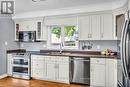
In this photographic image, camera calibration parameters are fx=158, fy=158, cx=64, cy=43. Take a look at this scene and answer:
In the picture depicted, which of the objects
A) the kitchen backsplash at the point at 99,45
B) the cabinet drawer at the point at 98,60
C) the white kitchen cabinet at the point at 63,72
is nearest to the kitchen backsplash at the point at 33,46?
the white kitchen cabinet at the point at 63,72

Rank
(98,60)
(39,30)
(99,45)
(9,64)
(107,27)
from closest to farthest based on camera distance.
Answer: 1. (98,60)
2. (107,27)
3. (99,45)
4. (39,30)
5. (9,64)

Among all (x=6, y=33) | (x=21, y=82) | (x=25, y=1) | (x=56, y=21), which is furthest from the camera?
(x=6, y=33)

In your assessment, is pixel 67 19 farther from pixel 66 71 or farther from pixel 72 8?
pixel 66 71

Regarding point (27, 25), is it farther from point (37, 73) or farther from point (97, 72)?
point (97, 72)

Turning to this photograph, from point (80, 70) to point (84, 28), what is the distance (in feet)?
4.26

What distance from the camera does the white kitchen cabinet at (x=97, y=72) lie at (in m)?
4.32

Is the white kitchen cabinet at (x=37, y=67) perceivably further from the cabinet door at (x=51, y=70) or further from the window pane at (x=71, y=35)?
the window pane at (x=71, y=35)

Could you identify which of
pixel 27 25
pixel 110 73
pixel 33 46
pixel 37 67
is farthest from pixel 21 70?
pixel 110 73

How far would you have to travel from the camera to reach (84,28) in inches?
194

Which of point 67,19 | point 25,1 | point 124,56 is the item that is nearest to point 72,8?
point 67,19

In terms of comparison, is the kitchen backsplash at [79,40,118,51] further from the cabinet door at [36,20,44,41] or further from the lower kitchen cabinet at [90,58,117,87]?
the cabinet door at [36,20,44,41]

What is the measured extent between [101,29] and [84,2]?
94 cm

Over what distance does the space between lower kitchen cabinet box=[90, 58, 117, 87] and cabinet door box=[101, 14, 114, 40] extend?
755mm

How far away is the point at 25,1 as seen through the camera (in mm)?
4379
